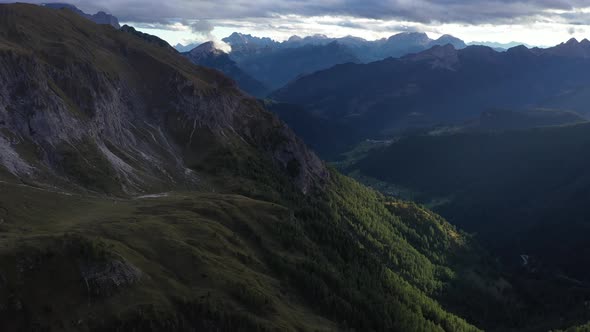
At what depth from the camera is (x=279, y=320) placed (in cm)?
12300

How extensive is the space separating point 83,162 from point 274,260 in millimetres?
74418

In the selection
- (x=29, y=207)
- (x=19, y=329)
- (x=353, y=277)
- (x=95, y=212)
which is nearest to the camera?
(x=19, y=329)

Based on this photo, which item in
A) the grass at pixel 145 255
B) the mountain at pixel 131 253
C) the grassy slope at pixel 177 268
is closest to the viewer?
the grass at pixel 145 255

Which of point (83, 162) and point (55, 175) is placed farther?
point (83, 162)

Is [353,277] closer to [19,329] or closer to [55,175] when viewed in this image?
[55,175]

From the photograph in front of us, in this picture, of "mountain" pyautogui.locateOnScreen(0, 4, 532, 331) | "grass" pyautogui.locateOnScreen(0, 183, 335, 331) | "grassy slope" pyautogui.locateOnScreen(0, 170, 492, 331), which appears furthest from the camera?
"mountain" pyautogui.locateOnScreen(0, 4, 532, 331)

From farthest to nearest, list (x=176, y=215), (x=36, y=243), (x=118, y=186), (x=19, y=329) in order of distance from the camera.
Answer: (x=118, y=186) < (x=176, y=215) < (x=36, y=243) < (x=19, y=329)

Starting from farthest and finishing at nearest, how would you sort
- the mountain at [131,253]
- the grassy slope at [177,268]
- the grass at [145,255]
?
1. the mountain at [131,253]
2. the grassy slope at [177,268]
3. the grass at [145,255]

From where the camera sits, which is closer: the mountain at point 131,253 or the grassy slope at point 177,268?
the grassy slope at point 177,268

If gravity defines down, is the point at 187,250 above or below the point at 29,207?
below

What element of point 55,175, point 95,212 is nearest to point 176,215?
point 95,212

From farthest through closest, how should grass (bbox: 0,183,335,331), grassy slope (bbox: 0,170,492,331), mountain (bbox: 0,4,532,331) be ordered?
mountain (bbox: 0,4,532,331) < grassy slope (bbox: 0,170,492,331) < grass (bbox: 0,183,335,331)

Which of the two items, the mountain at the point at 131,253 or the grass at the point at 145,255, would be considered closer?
the grass at the point at 145,255

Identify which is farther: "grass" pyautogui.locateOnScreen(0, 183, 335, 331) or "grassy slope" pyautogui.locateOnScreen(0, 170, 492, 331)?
"grassy slope" pyautogui.locateOnScreen(0, 170, 492, 331)
